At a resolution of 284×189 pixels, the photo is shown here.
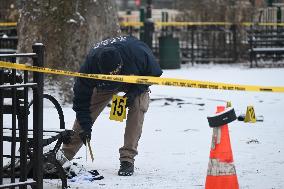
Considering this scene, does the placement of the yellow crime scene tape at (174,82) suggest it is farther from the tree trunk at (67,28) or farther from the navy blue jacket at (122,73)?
the tree trunk at (67,28)

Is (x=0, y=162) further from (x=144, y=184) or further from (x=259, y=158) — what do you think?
(x=259, y=158)

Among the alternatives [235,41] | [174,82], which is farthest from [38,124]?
[235,41]

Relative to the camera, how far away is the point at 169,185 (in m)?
7.10

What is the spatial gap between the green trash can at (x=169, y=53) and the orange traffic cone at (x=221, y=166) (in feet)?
45.6

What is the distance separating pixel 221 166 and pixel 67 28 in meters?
6.71

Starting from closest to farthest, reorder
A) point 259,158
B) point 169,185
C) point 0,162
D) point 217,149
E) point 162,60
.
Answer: point 0,162 → point 217,149 → point 169,185 → point 259,158 → point 162,60

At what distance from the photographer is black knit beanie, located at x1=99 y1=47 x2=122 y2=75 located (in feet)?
24.3

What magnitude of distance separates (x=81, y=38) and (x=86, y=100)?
544 centimetres

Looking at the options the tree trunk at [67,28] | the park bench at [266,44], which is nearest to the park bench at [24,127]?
the tree trunk at [67,28]

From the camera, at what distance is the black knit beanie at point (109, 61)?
7.41 metres

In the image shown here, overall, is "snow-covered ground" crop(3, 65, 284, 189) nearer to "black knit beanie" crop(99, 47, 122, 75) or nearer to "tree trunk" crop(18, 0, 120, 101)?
"tree trunk" crop(18, 0, 120, 101)

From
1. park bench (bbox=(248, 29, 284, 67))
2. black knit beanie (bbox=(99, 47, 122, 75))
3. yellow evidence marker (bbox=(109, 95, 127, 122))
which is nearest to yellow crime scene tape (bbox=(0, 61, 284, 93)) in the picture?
black knit beanie (bbox=(99, 47, 122, 75))

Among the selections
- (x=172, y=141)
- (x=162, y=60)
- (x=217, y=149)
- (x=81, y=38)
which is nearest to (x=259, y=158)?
(x=172, y=141)

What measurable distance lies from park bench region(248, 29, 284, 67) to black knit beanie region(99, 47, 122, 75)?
524 inches
